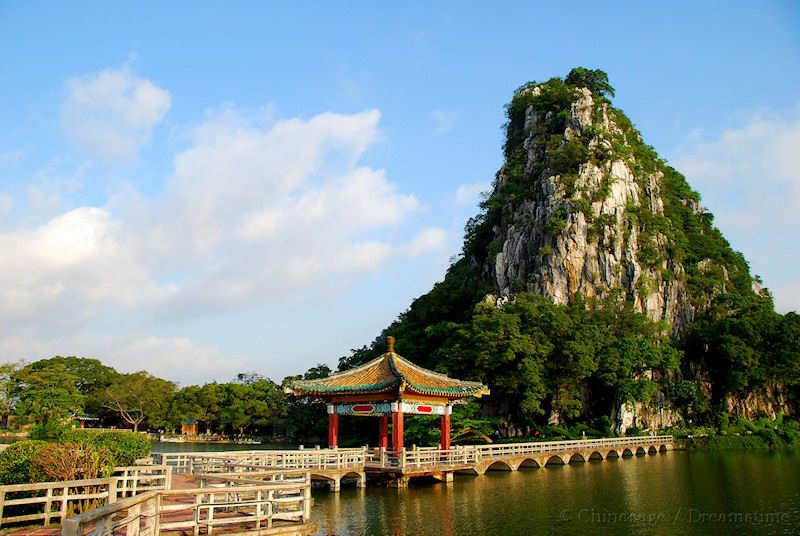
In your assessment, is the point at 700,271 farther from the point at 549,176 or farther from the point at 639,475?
the point at 639,475

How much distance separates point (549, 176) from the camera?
66.2 metres

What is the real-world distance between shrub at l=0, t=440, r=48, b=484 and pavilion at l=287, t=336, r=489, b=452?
43.9 feet

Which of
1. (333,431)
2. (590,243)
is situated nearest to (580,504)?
(333,431)

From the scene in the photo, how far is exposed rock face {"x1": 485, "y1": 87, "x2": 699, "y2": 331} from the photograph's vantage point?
190 feet

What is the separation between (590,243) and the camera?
59.3 meters

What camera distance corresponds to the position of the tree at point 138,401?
228ft

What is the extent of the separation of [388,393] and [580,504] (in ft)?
29.7

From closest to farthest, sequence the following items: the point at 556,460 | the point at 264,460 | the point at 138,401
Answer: the point at 264,460, the point at 556,460, the point at 138,401

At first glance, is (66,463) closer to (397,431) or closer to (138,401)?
(397,431)

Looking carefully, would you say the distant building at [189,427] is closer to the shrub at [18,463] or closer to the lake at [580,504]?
the lake at [580,504]

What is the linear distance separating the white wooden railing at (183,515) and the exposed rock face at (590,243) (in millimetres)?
46249

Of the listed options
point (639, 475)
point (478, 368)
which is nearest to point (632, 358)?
point (478, 368)

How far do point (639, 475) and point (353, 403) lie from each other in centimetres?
1321

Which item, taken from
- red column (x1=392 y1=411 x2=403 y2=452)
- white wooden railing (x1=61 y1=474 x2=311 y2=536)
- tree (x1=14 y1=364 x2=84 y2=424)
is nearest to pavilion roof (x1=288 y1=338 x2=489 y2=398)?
red column (x1=392 y1=411 x2=403 y2=452)
